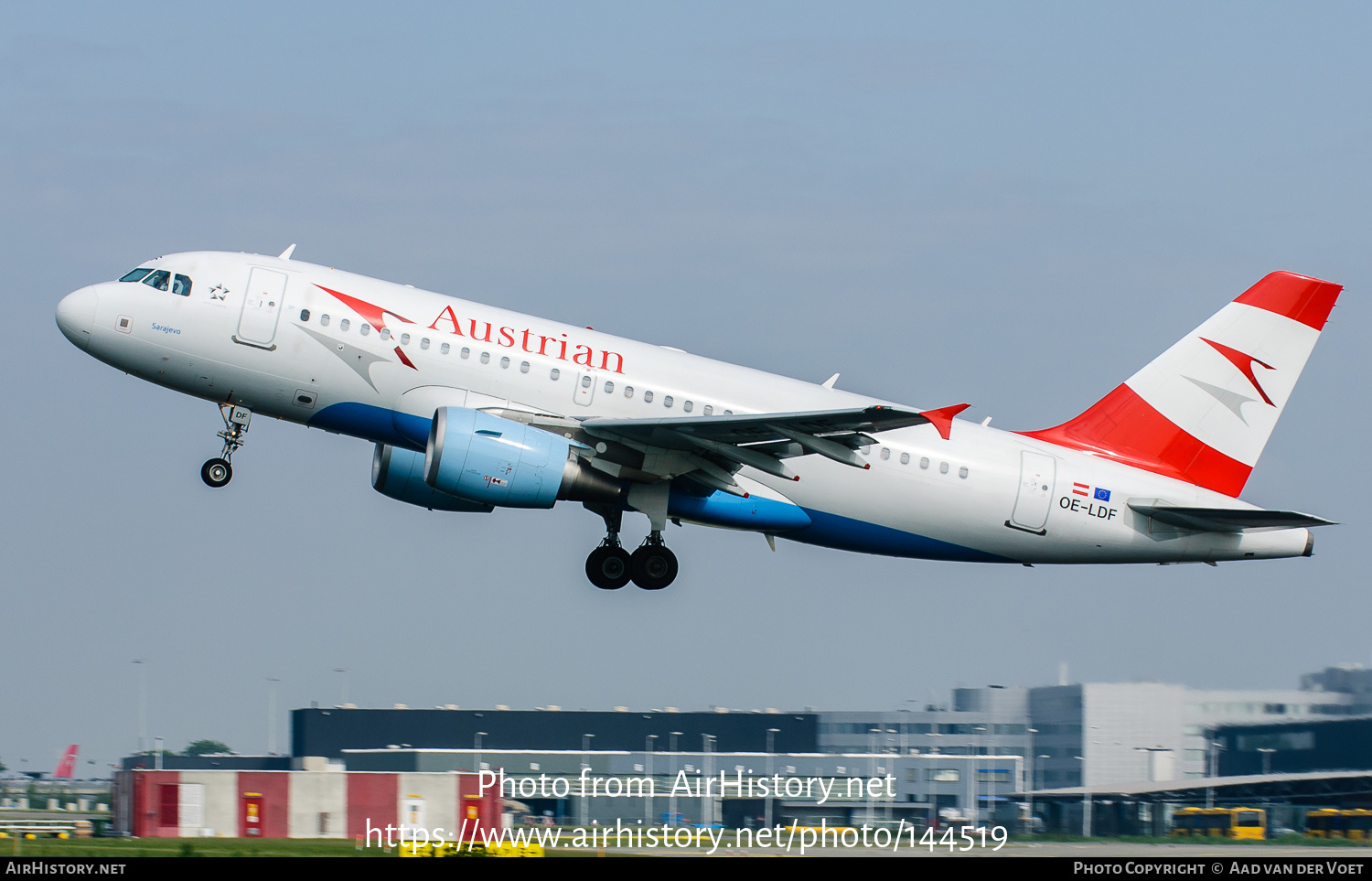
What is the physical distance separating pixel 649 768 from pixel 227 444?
22.2 meters

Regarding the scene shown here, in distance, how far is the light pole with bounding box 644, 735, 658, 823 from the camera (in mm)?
39000

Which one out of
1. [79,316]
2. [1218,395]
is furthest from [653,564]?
[1218,395]

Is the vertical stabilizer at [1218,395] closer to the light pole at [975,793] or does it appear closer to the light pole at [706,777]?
the light pole at [975,793]

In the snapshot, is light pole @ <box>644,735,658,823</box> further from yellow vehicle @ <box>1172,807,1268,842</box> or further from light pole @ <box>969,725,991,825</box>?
yellow vehicle @ <box>1172,807,1268,842</box>

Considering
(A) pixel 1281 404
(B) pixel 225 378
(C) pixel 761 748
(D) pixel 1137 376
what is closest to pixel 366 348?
(B) pixel 225 378

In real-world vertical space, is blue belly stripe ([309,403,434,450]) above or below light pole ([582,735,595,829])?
above

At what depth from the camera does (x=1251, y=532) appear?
101 ft

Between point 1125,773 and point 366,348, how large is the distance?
33096 millimetres

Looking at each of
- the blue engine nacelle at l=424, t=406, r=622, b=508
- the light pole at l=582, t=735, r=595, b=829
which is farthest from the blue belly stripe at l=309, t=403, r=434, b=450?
the light pole at l=582, t=735, r=595, b=829

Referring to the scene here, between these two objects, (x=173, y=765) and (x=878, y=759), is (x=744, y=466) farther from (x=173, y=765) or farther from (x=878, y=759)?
(x=173, y=765)

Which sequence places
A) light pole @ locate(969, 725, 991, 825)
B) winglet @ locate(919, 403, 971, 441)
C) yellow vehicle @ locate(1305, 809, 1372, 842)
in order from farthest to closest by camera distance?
light pole @ locate(969, 725, 991, 825) < yellow vehicle @ locate(1305, 809, 1372, 842) < winglet @ locate(919, 403, 971, 441)

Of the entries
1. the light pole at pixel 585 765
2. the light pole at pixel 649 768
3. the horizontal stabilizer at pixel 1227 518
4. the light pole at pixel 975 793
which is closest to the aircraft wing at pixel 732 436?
the horizontal stabilizer at pixel 1227 518

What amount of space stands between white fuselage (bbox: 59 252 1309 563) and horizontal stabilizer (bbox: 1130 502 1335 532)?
224 centimetres

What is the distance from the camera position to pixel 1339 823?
36750 mm
